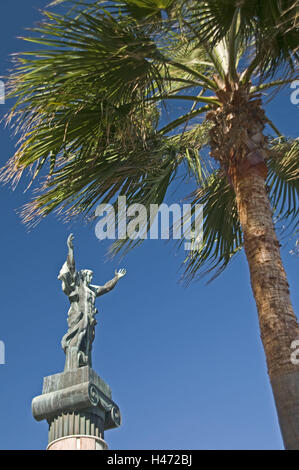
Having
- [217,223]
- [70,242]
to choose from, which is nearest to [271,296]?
[217,223]

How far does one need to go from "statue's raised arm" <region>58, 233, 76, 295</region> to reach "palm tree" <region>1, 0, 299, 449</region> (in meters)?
3.37

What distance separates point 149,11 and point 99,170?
1.59 metres

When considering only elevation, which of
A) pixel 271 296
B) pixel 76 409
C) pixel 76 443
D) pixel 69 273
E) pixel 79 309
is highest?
pixel 69 273

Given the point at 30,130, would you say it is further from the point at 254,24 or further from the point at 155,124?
the point at 254,24

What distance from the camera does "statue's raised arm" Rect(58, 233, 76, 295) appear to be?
1004 cm

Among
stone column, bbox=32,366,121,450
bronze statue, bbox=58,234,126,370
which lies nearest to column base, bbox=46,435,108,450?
stone column, bbox=32,366,121,450

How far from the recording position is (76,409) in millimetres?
8391

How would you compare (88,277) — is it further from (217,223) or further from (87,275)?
(217,223)

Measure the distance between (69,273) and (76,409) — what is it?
241 centimetres

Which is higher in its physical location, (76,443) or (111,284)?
(111,284)

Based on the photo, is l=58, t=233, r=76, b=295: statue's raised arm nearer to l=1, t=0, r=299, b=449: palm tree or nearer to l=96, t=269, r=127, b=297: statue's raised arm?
l=96, t=269, r=127, b=297: statue's raised arm

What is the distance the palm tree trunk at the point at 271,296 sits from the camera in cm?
403

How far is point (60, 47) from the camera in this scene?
5254 mm

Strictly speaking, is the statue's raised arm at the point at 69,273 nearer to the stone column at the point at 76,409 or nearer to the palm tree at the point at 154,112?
the stone column at the point at 76,409
